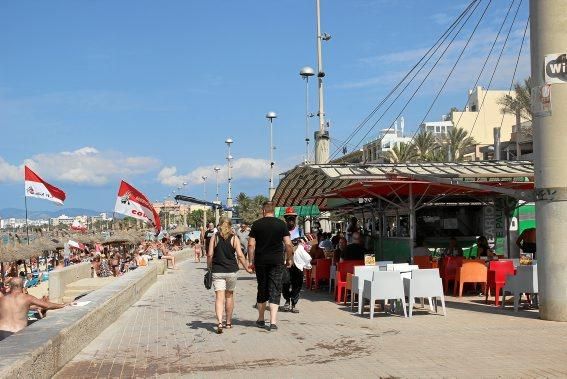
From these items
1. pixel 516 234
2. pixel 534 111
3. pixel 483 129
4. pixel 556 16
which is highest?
pixel 483 129

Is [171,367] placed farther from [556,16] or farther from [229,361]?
[556,16]

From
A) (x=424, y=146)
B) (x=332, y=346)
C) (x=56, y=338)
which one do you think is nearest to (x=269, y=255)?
(x=332, y=346)

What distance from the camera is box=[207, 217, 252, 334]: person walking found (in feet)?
29.6

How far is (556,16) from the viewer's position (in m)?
9.30

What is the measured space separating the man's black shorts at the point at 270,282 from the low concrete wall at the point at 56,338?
2.26 metres

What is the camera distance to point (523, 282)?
10617 mm

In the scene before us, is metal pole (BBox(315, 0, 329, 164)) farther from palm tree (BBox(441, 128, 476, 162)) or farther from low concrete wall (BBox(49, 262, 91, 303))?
palm tree (BBox(441, 128, 476, 162))

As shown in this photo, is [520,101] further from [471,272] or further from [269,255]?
[269,255]

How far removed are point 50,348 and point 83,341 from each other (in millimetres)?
1742

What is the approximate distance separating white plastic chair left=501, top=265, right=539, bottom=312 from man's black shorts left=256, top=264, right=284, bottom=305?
4.02 meters

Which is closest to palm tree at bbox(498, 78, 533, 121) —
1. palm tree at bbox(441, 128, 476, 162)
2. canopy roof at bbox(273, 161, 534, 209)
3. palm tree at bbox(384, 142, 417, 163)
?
palm tree at bbox(441, 128, 476, 162)

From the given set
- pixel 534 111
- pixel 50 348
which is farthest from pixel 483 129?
pixel 50 348

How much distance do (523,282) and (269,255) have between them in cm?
432

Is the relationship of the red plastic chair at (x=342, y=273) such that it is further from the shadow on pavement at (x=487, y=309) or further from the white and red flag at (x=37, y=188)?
the white and red flag at (x=37, y=188)
